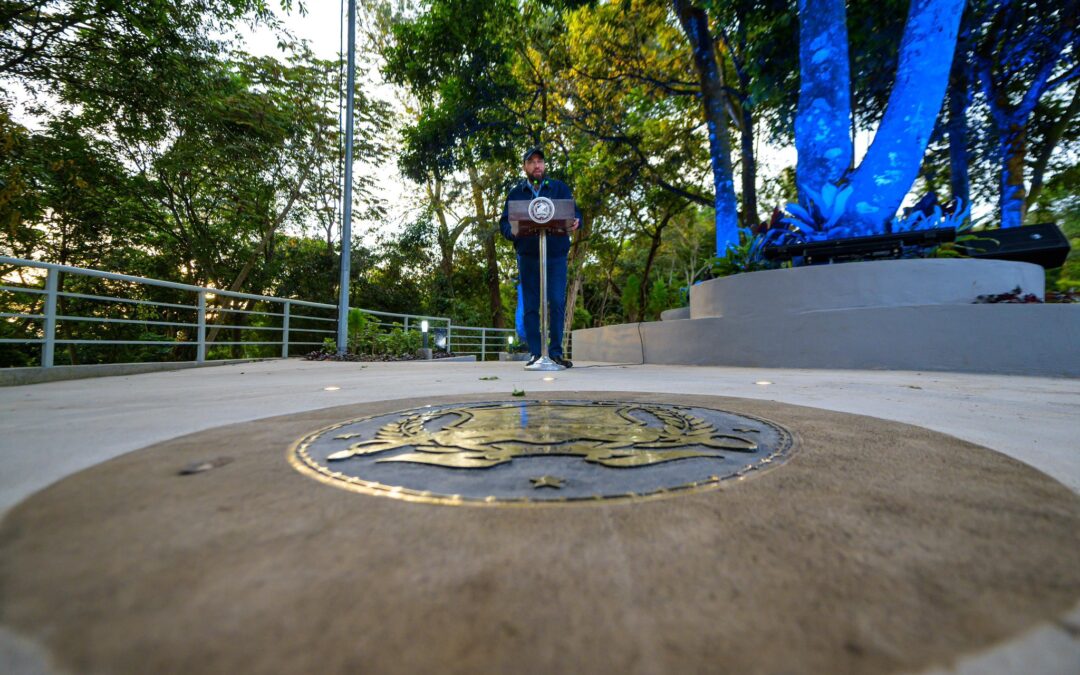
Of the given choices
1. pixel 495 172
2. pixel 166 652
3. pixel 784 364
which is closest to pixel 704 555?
pixel 166 652

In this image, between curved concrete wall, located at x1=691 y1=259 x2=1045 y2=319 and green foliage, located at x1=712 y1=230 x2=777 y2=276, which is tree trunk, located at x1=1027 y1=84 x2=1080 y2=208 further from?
green foliage, located at x1=712 y1=230 x2=777 y2=276

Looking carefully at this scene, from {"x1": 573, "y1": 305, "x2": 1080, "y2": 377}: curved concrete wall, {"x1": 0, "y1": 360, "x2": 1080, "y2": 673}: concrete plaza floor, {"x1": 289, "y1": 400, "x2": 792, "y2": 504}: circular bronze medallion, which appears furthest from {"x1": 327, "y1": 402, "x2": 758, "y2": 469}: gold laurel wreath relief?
{"x1": 573, "y1": 305, "x2": 1080, "y2": 377}: curved concrete wall

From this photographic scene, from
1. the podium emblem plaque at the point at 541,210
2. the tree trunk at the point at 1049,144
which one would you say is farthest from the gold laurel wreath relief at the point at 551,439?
the tree trunk at the point at 1049,144

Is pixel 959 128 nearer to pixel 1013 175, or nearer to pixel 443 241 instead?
pixel 1013 175

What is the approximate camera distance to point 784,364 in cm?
449

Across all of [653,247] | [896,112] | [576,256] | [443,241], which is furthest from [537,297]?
[443,241]

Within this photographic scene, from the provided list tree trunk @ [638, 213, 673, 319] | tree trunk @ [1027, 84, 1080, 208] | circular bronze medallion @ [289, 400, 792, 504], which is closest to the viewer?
circular bronze medallion @ [289, 400, 792, 504]

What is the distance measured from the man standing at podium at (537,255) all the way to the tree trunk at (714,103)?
4768 mm

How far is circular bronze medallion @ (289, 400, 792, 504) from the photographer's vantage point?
3.08 ft

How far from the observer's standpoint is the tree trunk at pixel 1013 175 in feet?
31.3

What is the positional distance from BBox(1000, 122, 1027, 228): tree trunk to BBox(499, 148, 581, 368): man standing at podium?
1098 cm

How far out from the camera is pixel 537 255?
4379mm

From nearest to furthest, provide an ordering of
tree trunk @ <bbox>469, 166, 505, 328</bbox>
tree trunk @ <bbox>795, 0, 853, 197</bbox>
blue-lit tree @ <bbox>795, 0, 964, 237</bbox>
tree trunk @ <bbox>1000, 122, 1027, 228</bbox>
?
blue-lit tree @ <bbox>795, 0, 964, 237</bbox>, tree trunk @ <bbox>795, 0, 853, 197</bbox>, tree trunk @ <bbox>1000, 122, 1027, 228</bbox>, tree trunk @ <bbox>469, 166, 505, 328</bbox>

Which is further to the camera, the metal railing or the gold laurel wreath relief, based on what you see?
the metal railing
